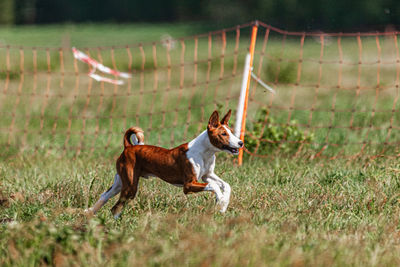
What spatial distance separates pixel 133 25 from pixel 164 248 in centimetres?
5555

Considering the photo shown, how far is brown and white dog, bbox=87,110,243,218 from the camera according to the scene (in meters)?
4.96

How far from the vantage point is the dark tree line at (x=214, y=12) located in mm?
48188

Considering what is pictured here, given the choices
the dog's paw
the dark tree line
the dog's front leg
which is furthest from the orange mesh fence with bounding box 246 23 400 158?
the dark tree line

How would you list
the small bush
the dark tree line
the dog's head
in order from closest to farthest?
the dog's head, the small bush, the dark tree line

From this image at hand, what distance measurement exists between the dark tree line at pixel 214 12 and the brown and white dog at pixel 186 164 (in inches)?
1581

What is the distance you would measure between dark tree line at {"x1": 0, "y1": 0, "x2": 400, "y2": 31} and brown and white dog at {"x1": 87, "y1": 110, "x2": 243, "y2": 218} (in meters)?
40.2

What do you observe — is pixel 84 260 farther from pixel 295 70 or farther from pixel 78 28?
pixel 78 28

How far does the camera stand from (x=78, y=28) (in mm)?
56656

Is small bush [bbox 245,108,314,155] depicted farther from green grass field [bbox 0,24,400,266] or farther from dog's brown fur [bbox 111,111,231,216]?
dog's brown fur [bbox 111,111,231,216]

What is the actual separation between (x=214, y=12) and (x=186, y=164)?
5434cm

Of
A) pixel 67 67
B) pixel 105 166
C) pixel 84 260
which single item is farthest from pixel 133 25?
pixel 84 260

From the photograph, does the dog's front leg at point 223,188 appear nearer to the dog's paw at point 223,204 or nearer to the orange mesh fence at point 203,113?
the dog's paw at point 223,204

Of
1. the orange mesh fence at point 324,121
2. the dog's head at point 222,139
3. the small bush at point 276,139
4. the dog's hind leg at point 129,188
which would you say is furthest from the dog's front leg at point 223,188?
the small bush at point 276,139

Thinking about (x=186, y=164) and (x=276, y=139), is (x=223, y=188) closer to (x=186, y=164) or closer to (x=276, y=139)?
(x=186, y=164)
